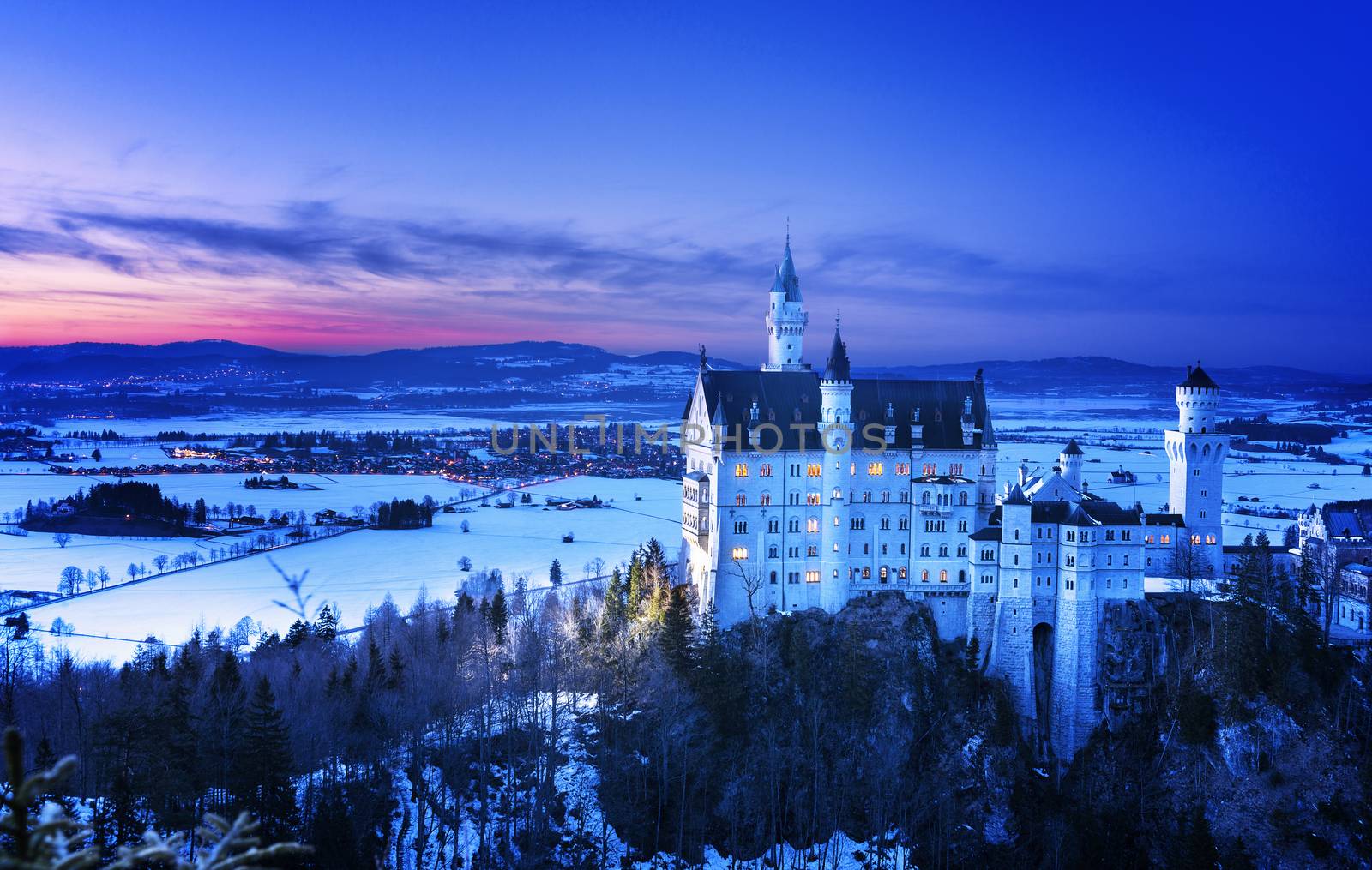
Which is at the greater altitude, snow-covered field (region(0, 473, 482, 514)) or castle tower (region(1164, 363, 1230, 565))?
castle tower (region(1164, 363, 1230, 565))

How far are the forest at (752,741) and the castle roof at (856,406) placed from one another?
12.3 metres

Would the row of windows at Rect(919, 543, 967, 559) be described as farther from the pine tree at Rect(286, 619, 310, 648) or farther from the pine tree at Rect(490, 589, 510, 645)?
the pine tree at Rect(286, 619, 310, 648)

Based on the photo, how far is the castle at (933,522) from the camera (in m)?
65.5

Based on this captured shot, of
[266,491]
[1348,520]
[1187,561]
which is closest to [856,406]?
[1187,561]

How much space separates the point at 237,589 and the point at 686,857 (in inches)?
2146

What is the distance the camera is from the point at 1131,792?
203ft

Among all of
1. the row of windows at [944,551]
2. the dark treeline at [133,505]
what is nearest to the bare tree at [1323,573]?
the row of windows at [944,551]

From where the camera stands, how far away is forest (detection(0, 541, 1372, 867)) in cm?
5391

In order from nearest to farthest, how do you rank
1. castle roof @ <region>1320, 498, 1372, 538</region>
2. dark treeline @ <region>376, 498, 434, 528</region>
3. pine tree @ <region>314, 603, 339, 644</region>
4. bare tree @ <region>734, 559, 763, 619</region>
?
bare tree @ <region>734, 559, 763, 619</region>
pine tree @ <region>314, 603, 339, 644</region>
castle roof @ <region>1320, 498, 1372, 538</region>
dark treeline @ <region>376, 498, 434, 528</region>

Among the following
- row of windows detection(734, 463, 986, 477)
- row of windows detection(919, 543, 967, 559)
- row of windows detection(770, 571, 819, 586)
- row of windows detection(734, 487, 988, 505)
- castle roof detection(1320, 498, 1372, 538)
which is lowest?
row of windows detection(770, 571, 819, 586)

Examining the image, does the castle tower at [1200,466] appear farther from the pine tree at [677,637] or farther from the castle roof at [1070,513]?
the pine tree at [677,637]

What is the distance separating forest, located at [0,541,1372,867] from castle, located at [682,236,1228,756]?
87.4 inches

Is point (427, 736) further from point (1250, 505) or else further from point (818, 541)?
point (1250, 505)

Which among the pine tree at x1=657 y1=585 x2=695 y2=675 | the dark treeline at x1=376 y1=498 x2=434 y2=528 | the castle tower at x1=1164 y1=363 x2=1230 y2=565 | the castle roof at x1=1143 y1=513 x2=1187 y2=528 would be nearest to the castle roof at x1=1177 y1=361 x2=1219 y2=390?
the castle tower at x1=1164 y1=363 x2=1230 y2=565
